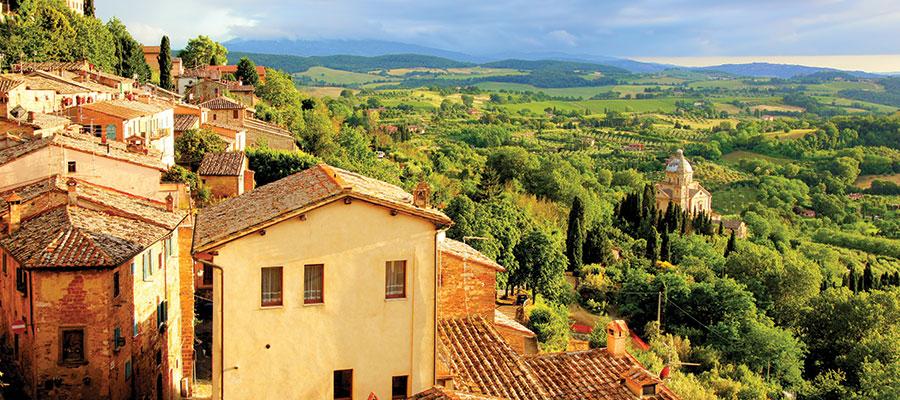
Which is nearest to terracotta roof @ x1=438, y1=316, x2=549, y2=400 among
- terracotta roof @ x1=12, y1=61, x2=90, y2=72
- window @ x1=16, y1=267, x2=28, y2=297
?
window @ x1=16, y1=267, x2=28, y2=297

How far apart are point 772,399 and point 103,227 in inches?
1086

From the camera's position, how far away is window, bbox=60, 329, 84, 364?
64.4 feet

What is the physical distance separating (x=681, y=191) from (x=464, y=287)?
79357mm

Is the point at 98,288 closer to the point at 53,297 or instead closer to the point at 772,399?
the point at 53,297

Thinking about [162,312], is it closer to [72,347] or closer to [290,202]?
[72,347]

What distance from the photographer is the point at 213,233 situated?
13.2m

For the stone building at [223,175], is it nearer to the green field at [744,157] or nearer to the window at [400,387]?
the window at [400,387]

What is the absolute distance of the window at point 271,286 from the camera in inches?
515

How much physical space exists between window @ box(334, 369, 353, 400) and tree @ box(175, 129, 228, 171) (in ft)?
88.2

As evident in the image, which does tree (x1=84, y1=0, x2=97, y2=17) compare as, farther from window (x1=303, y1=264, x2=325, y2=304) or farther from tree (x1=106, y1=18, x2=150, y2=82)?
window (x1=303, y1=264, x2=325, y2=304)

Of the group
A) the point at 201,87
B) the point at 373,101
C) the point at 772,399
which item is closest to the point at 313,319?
the point at 772,399

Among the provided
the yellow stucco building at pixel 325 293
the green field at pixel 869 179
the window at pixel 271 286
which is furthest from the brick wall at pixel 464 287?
the green field at pixel 869 179

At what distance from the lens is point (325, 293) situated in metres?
13.3

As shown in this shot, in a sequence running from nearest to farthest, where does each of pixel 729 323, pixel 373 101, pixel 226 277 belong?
pixel 226 277 < pixel 729 323 < pixel 373 101
